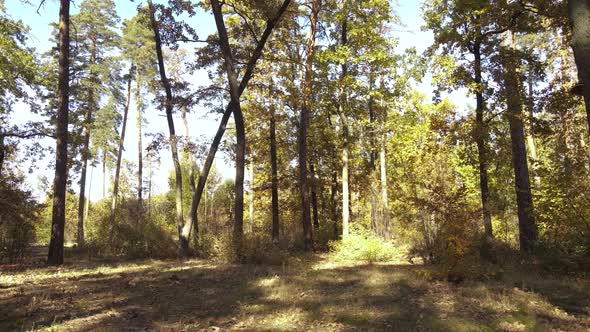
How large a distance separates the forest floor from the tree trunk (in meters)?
3.21

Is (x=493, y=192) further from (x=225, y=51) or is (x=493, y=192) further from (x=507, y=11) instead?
(x=225, y=51)

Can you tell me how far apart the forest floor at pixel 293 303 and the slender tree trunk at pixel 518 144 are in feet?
11.1

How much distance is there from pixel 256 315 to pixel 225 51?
1012 centimetres

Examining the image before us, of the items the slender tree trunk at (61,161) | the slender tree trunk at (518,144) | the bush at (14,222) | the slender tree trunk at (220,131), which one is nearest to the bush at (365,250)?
the slender tree trunk at (518,144)

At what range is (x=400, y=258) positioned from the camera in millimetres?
14055

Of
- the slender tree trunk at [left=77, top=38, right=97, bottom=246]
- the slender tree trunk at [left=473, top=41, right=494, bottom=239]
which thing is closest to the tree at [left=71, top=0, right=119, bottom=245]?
the slender tree trunk at [left=77, top=38, right=97, bottom=246]

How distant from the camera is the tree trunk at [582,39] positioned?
571cm

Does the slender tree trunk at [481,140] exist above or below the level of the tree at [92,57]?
below

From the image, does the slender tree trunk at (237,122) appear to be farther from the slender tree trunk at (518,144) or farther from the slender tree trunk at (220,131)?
the slender tree trunk at (518,144)

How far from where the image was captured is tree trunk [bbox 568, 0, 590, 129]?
225 inches

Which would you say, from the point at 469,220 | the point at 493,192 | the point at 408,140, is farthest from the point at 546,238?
the point at 408,140

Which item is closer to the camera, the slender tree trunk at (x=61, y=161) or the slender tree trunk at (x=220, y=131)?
the slender tree trunk at (x=61, y=161)

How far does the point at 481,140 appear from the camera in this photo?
11672 mm

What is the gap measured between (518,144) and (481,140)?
5.67ft
